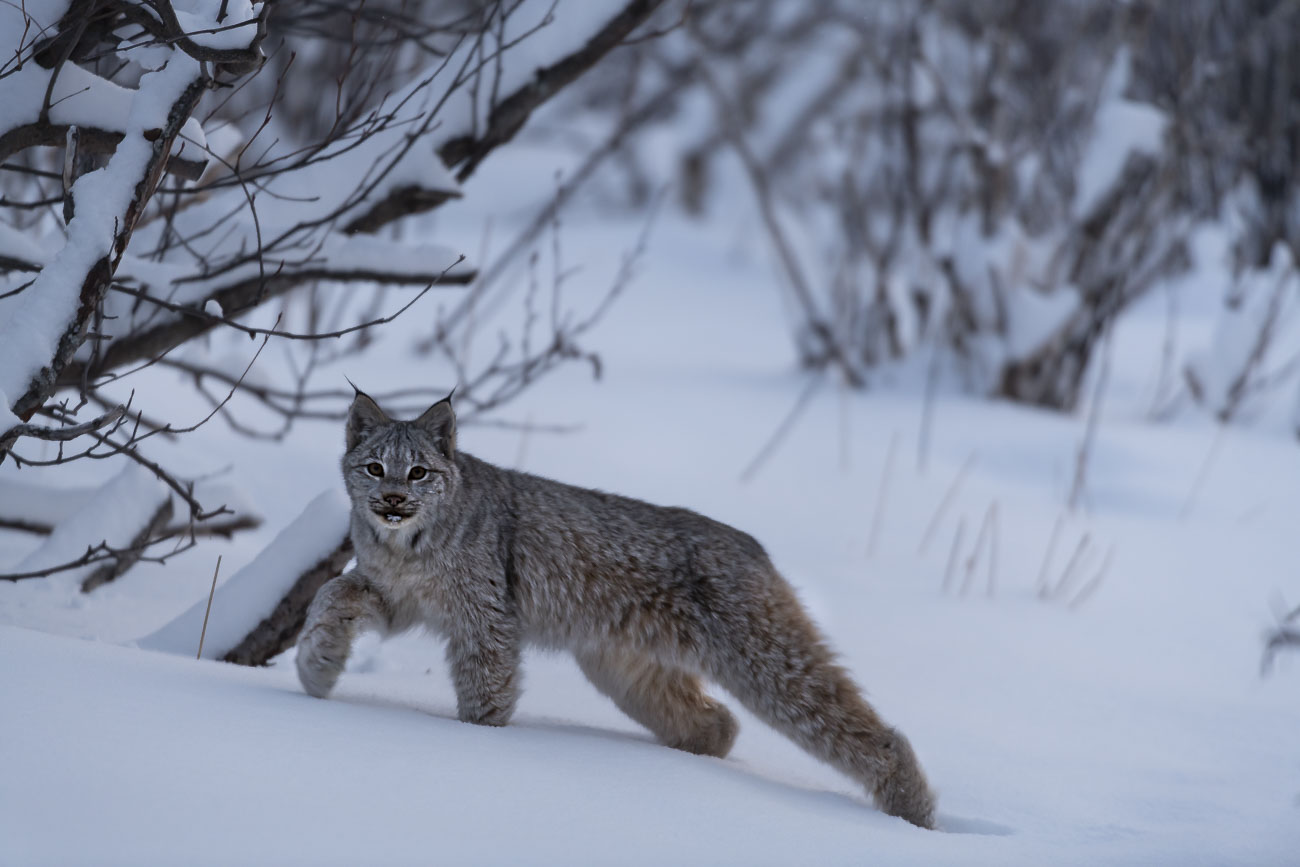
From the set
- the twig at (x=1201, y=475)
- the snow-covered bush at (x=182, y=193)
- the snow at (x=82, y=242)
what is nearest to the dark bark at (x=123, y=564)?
the snow-covered bush at (x=182, y=193)

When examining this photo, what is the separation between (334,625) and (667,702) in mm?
1133

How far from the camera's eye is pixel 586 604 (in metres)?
4.05

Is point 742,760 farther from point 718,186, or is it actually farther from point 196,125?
point 718,186

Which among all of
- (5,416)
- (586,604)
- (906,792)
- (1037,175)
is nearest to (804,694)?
(906,792)

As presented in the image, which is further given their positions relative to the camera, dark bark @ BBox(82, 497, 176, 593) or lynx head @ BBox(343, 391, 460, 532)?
dark bark @ BBox(82, 497, 176, 593)

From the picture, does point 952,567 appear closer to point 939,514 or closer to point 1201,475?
point 939,514

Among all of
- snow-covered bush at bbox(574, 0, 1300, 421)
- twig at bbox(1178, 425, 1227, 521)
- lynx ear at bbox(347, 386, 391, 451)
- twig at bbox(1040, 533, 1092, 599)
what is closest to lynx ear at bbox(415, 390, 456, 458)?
lynx ear at bbox(347, 386, 391, 451)

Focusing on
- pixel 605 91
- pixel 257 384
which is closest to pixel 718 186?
pixel 605 91

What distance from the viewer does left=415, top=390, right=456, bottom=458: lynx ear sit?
3943 mm

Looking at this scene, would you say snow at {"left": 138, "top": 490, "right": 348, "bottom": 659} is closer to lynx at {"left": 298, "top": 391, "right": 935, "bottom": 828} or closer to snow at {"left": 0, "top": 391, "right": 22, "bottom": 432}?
lynx at {"left": 298, "top": 391, "right": 935, "bottom": 828}

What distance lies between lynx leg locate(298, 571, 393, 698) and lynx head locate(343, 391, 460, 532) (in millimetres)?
207

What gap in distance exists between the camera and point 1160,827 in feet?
12.6

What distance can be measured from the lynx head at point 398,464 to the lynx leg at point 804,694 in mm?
988

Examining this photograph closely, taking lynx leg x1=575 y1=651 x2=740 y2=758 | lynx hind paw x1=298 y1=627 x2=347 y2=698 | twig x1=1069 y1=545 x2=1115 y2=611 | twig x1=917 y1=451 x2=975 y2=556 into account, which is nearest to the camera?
lynx hind paw x1=298 y1=627 x2=347 y2=698
